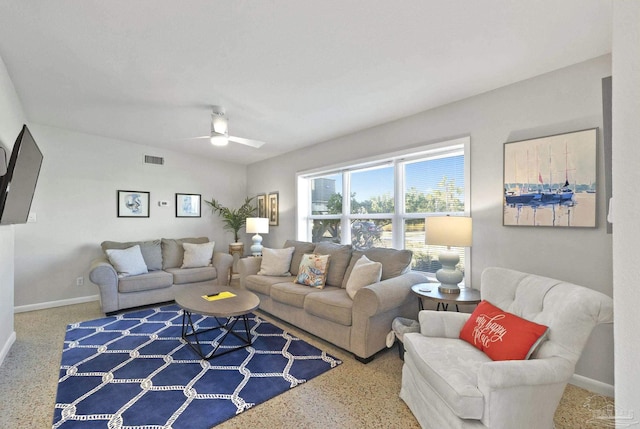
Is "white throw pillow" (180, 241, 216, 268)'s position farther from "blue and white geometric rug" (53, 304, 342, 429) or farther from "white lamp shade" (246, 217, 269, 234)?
"blue and white geometric rug" (53, 304, 342, 429)

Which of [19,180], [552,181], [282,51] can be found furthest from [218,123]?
[552,181]

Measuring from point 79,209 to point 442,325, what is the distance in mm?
5045

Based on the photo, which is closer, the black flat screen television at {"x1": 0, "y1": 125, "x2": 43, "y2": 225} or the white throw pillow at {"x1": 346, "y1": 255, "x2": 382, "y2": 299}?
the black flat screen television at {"x1": 0, "y1": 125, "x2": 43, "y2": 225}

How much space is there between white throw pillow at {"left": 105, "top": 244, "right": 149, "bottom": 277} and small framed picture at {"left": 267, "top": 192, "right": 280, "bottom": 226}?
2.20 meters

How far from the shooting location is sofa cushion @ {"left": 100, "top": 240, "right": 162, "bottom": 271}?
4.29 m

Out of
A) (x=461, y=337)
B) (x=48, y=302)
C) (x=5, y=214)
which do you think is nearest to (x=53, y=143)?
(x=48, y=302)

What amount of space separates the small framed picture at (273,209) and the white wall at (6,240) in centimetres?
342

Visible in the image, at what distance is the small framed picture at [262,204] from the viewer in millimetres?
5711

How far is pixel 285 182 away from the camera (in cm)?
526

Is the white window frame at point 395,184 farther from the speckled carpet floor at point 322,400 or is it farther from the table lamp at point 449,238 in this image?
the speckled carpet floor at point 322,400

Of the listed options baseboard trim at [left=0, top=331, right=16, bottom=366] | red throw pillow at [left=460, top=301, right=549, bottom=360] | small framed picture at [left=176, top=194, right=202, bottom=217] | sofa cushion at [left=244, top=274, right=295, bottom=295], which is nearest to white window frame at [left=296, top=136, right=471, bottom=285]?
red throw pillow at [left=460, top=301, right=549, bottom=360]

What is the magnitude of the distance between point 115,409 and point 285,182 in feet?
12.8

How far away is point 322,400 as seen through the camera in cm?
205

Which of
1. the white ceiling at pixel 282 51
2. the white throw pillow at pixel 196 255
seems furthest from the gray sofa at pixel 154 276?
the white ceiling at pixel 282 51
